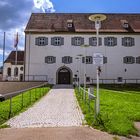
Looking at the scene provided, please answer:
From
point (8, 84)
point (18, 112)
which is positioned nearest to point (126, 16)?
point (8, 84)

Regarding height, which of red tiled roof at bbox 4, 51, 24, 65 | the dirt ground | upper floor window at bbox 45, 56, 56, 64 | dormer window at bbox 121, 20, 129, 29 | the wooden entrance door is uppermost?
dormer window at bbox 121, 20, 129, 29

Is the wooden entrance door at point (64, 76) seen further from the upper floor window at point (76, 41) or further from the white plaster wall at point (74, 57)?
the upper floor window at point (76, 41)

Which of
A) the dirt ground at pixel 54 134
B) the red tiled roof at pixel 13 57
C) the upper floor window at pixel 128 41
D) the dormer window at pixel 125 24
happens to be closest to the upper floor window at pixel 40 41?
the upper floor window at pixel 128 41

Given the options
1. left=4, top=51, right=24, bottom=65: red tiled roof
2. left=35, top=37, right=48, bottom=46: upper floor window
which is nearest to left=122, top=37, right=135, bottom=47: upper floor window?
left=35, top=37, right=48, bottom=46: upper floor window

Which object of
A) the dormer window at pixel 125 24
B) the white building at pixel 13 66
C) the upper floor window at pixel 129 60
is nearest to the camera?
the upper floor window at pixel 129 60

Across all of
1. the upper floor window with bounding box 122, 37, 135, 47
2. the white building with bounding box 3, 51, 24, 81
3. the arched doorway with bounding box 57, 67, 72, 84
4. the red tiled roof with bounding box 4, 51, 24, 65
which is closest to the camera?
the arched doorway with bounding box 57, 67, 72, 84

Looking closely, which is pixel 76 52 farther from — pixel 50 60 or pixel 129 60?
pixel 129 60

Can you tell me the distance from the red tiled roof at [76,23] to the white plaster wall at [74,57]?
1.03 meters

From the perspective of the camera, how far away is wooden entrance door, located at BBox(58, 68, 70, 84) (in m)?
46.2

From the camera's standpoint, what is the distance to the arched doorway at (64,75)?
1815 inches

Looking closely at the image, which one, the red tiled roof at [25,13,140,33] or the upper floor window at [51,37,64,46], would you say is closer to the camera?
the upper floor window at [51,37,64,46]

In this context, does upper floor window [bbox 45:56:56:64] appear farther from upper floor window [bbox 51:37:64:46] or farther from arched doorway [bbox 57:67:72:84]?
upper floor window [bbox 51:37:64:46]

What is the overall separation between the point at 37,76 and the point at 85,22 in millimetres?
11740

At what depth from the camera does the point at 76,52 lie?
45750 millimetres
